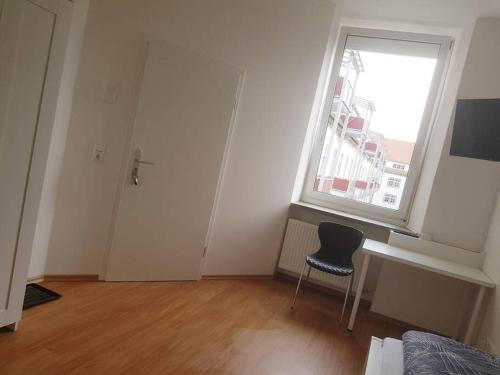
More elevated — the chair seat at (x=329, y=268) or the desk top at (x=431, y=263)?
the desk top at (x=431, y=263)

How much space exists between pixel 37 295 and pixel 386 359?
7.16 ft

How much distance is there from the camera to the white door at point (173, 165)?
2.81 meters

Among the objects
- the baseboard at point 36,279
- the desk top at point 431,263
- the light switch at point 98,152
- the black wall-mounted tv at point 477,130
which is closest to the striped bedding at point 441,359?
the desk top at point 431,263

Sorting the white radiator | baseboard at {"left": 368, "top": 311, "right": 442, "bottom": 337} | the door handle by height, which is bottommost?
baseboard at {"left": 368, "top": 311, "right": 442, "bottom": 337}

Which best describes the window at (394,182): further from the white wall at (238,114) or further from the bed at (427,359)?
the bed at (427,359)

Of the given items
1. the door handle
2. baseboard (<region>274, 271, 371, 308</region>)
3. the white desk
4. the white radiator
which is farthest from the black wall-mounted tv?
the door handle

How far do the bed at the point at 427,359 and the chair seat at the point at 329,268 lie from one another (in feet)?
3.69

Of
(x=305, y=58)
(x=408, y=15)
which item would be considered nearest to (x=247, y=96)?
(x=305, y=58)

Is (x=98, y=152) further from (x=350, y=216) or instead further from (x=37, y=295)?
(x=350, y=216)

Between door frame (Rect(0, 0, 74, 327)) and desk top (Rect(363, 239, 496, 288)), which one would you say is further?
desk top (Rect(363, 239, 496, 288))

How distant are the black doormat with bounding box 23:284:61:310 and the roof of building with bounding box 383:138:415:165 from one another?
3.20 meters

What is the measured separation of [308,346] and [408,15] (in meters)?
2.99

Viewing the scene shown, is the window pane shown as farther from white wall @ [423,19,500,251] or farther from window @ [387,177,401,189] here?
white wall @ [423,19,500,251]

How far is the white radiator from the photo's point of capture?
11.9 feet
